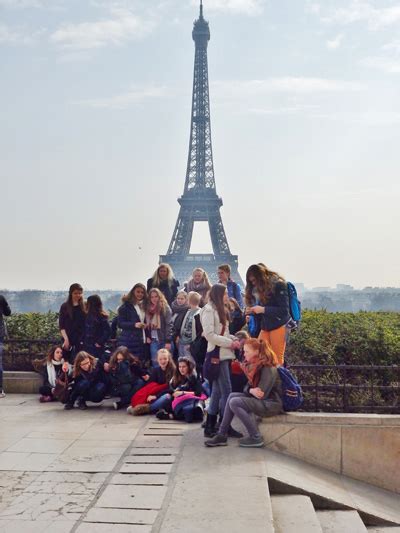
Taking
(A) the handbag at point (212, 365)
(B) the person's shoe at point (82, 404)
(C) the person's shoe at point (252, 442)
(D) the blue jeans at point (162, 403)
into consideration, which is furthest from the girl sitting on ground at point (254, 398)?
(B) the person's shoe at point (82, 404)

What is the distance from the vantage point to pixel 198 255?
62.1 meters

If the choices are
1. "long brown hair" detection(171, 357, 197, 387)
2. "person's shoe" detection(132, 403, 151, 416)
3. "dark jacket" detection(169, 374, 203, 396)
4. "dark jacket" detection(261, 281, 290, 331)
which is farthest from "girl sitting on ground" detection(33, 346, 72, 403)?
"dark jacket" detection(261, 281, 290, 331)

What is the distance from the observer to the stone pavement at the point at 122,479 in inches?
189

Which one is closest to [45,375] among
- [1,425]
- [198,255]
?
[1,425]

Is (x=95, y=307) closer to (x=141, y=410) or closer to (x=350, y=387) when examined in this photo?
(x=141, y=410)

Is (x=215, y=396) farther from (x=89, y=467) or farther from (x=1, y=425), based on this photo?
(x=1, y=425)

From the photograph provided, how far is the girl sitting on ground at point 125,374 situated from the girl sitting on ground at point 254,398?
224 centimetres

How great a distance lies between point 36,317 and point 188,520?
7.38 metres

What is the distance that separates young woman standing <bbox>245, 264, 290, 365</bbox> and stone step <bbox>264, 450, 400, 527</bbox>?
4.35ft

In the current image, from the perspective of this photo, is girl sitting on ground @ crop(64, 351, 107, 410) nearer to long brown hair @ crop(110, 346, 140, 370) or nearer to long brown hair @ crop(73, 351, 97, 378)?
long brown hair @ crop(73, 351, 97, 378)

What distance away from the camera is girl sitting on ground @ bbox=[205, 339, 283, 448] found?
267 inches

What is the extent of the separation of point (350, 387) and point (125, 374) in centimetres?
286

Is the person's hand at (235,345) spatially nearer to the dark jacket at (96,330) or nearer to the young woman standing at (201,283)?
the young woman standing at (201,283)

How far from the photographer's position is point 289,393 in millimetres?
7008
